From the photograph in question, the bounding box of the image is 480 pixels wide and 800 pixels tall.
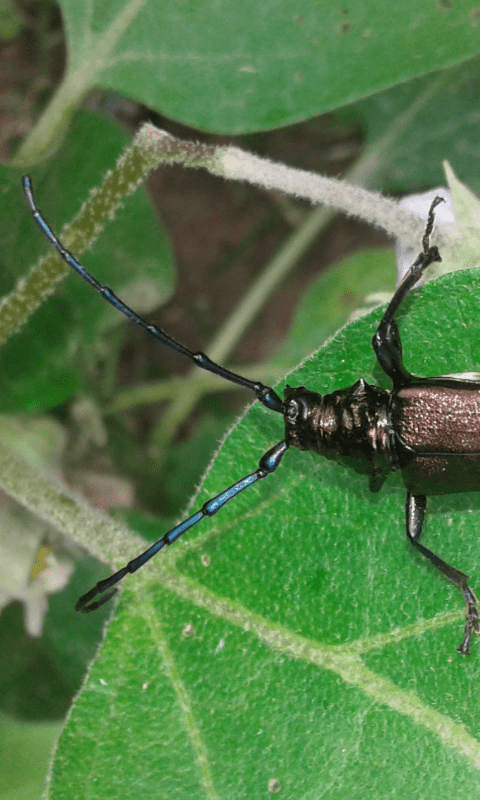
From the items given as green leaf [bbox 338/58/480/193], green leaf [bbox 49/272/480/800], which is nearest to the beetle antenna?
green leaf [bbox 49/272/480/800]

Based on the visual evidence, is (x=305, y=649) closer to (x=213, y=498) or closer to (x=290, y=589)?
(x=290, y=589)

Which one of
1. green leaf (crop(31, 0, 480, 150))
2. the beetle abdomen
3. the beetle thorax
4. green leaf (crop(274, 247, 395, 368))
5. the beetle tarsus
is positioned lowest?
green leaf (crop(274, 247, 395, 368))

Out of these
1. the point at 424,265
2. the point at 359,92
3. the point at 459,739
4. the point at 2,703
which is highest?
the point at 359,92

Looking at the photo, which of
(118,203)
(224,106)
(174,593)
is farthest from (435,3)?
(174,593)

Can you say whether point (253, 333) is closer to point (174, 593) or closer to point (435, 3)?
point (435, 3)

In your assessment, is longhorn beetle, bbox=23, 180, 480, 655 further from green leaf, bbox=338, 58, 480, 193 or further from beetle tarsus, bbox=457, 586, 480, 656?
green leaf, bbox=338, 58, 480, 193

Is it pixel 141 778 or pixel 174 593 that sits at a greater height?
pixel 174 593

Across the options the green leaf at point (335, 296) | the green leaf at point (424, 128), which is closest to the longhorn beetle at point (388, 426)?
the green leaf at point (335, 296)
